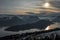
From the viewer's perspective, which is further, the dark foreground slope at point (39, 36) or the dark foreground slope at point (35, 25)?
the dark foreground slope at point (35, 25)

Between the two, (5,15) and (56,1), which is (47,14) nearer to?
(56,1)

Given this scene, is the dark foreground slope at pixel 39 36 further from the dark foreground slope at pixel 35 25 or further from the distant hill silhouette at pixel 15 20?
the distant hill silhouette at pixel 15 20

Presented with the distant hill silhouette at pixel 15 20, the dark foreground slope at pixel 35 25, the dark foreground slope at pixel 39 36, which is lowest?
the dark foreground slope at pixel 39 36

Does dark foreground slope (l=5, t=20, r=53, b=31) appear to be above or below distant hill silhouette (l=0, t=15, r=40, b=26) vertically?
below

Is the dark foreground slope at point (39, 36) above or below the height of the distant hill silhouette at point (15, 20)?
below

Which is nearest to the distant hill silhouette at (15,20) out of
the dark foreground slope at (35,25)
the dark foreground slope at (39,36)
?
the dark foreground slope at (35,25)

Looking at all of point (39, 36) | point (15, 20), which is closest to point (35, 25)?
point (39, 36)

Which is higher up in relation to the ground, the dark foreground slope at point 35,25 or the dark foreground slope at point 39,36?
the dark foreground slope at point 35,25

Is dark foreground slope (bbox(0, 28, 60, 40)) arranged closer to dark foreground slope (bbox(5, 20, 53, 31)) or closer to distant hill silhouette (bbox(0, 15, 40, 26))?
dark foreground slope (bbox(5, 20, 53, 31))

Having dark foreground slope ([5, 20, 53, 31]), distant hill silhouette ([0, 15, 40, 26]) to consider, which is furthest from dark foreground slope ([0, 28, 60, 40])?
distant hill silhouette ([0, 15, 40, 26])
